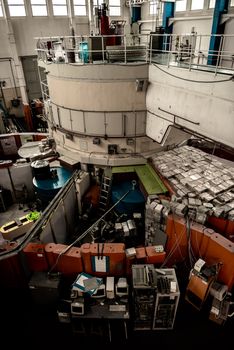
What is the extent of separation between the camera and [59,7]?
18562mm

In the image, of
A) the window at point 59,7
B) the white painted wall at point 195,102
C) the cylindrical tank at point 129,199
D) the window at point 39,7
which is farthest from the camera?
the window at point 59,7

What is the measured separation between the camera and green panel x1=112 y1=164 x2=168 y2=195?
Answer: 8.52 metres

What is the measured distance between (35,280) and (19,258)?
706 mm

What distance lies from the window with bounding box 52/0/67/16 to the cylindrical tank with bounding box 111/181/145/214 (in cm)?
1600

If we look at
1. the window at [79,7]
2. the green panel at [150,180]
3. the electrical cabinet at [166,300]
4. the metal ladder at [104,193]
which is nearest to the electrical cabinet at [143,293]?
the electrical cabinet at [166,300]

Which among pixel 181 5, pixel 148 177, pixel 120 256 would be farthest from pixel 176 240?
pixel 181 5

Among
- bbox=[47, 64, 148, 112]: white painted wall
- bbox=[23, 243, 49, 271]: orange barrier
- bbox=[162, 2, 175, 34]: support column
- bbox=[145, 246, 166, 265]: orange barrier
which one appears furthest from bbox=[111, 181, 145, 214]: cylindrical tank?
bbox=[162, 2, 175, 34]: support column

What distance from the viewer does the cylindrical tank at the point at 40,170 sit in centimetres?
1037

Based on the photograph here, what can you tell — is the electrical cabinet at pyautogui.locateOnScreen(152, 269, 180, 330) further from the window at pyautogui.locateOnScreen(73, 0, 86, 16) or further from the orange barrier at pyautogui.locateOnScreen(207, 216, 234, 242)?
the window at pyautogui.locateOnScreen(73, 0, 86, 16)

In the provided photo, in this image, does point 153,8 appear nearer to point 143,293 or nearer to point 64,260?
point 64,260

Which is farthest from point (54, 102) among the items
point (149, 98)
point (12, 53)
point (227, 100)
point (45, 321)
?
point (12, 53)

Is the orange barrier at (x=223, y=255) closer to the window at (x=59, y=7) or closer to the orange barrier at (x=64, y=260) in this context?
the orange barrier at (x=64, y=260)

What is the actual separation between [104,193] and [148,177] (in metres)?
2.07

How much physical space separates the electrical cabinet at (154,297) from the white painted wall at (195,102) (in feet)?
12.1
